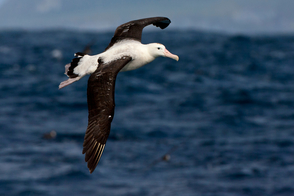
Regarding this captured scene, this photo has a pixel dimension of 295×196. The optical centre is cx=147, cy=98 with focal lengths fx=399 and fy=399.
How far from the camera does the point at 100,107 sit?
7992mm

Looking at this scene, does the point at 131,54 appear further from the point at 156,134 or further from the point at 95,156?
the point at 156,134

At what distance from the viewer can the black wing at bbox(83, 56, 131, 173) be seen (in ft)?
25.9

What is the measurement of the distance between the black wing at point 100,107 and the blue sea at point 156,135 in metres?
17.4

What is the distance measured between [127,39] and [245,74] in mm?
45999

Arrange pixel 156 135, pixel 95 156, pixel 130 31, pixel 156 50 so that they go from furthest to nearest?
pixel 156 135 → pixel 130 31 → pixel 156 50 → pixel 95 156

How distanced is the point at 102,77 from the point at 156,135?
24.0 metres

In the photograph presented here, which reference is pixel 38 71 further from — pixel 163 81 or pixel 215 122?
pixel 215 122

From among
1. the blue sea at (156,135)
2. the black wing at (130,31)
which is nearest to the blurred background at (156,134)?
the blue sea at (156,135)

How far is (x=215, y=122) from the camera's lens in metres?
35.0

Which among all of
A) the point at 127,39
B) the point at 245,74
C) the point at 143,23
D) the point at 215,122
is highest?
the point at 245,74

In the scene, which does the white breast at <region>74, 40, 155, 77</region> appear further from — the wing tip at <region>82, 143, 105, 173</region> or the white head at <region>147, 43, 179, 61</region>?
the wing tip at <region>82, 143, 105, 173</region>

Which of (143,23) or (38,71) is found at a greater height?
(38,71)

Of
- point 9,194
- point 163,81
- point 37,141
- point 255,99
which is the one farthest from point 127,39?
point 163,81

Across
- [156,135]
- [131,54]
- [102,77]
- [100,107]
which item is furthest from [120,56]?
[156,135]
